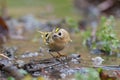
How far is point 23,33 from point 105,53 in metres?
2.22

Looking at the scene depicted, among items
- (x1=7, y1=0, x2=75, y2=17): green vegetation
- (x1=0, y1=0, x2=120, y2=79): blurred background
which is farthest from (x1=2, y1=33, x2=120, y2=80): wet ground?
(x1=7, y1=0, x2=75, y2=17): green vegetation

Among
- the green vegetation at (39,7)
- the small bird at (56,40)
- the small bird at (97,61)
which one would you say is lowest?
the small bird at (97,61)

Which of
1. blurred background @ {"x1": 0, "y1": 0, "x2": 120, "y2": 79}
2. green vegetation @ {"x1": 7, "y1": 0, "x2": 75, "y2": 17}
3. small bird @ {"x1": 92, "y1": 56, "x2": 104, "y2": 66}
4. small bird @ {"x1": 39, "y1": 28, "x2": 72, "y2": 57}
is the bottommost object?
small bird @ {"x1": 92, "y1": 56, "x2": 104, "y2": 66}

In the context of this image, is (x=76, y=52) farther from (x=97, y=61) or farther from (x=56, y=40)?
(x=56, y=40)

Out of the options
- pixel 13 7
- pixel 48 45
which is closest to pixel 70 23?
pixel 48 45

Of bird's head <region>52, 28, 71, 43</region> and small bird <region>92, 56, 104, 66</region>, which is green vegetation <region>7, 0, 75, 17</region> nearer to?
small bird <region>92, 56, 104, 66</region>

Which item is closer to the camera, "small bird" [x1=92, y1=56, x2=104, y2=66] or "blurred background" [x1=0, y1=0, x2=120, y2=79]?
"small bird" [x1=92, y1=56, x2=104, y2=66]

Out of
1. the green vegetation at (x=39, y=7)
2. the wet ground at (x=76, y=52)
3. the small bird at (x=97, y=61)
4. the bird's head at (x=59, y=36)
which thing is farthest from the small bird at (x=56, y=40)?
the green vegetation at (x=39, y=7)

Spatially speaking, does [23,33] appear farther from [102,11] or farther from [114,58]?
[114,58]

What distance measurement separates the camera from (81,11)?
25.5 feet

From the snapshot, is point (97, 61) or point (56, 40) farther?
point (97, 61)

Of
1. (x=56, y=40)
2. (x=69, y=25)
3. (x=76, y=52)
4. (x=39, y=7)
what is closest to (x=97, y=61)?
(x=56, y=40)

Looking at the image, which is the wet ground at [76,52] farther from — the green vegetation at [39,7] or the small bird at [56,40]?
the green vegetation at [39,7]

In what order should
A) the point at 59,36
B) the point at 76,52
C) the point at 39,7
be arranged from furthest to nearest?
the point at 39,7 < the point at 76,52 < the point at 59,36
